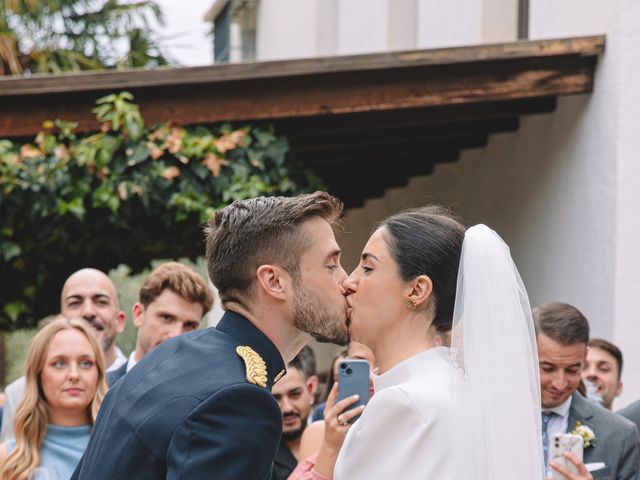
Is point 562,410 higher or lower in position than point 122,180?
lower

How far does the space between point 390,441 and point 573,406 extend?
96.9 inches

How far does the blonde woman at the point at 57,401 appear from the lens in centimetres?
542

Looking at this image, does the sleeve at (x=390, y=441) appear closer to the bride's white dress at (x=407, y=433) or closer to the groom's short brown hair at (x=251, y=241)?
the bride's white dress at (x=407, y=433)

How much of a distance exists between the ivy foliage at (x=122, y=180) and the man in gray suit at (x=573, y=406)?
331cm

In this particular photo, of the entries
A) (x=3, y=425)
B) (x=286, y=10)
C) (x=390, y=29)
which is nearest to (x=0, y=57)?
(x=286, y=10)

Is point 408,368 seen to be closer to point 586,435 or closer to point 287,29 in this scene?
point 586,435

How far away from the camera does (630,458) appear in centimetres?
541

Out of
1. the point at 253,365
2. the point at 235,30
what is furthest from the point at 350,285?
the point at 235,30

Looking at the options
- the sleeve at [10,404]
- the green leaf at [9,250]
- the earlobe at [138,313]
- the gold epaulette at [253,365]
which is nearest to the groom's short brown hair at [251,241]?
the gold epaulette at [253,365]

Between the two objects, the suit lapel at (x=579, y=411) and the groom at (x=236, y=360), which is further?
the suit lapel at (x=579, y=411)

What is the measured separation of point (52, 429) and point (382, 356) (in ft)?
8.08

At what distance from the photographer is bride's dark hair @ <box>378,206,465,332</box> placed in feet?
12.0

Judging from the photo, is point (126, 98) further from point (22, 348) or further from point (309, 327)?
point (22, 348)

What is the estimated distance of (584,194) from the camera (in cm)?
885
